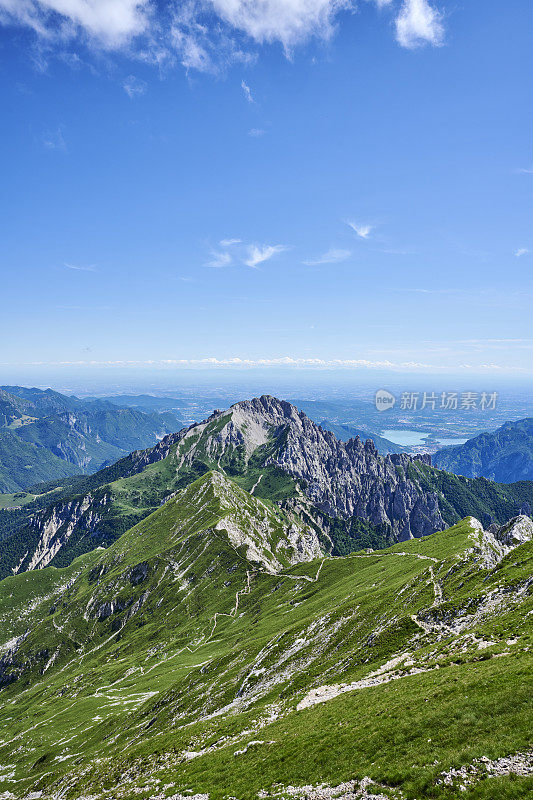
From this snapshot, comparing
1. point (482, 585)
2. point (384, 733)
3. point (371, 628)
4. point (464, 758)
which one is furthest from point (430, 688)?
point (371, 628)

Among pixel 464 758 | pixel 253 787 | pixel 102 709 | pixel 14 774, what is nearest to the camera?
pixel 464 758

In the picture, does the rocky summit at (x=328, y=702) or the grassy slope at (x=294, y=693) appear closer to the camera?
the rocky summit at (x=328, y=702)

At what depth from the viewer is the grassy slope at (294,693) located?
27625mm

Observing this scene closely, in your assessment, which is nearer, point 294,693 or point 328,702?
point 328,702

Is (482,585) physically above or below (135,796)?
above

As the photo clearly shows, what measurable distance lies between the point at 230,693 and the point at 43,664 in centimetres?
18179

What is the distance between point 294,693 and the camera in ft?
194

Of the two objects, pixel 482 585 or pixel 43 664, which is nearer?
pixel 482 585

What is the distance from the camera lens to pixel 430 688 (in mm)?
34062

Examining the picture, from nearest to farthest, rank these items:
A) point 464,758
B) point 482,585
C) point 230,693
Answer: point 464,758 → point 482,585 → point 230,693

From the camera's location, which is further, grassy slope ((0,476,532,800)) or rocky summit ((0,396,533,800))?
grassy slope ((0,476,532,800))

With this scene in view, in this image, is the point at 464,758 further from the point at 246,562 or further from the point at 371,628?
the point at 246,562

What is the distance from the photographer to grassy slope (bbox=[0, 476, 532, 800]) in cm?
2762


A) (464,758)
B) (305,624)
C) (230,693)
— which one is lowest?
(230,693)
